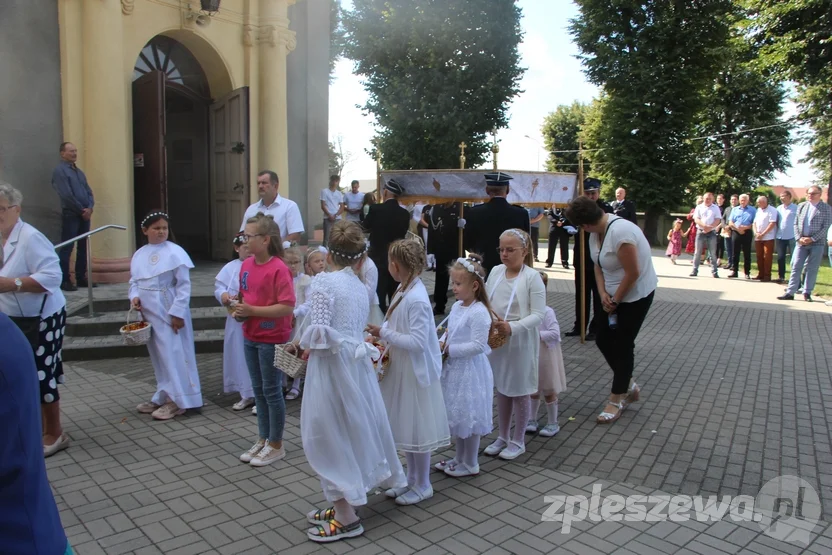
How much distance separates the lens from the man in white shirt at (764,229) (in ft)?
47.5

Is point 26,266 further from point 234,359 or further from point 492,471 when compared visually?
point 492,471

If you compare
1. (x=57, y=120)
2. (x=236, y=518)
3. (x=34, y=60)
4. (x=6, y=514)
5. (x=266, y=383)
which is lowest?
(x=236, y=518)

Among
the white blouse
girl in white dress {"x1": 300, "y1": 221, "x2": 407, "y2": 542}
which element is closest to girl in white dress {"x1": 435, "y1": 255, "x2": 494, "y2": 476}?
girl in white dress {"x1": 300, "y1": 221, "x2": 407, "y2": 542}

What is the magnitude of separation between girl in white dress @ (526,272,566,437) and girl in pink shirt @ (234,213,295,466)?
1.99m

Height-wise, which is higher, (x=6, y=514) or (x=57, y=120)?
(x=57, y=120)

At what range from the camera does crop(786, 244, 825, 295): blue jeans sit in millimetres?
12445

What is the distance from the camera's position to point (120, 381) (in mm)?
6750

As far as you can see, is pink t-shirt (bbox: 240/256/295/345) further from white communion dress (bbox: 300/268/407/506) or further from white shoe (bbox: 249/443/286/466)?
white communion dress (bbox: 300/268/407/506)

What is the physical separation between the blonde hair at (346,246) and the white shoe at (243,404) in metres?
2.83

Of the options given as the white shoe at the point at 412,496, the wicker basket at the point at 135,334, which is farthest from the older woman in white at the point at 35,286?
the white shoe at the point at 412,496

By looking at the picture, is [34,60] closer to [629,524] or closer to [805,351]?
[629,524]

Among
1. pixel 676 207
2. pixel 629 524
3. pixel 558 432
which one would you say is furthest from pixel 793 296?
pixel 676 207

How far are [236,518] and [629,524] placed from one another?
2297 millimetres

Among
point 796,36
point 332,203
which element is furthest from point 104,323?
point 796,36
